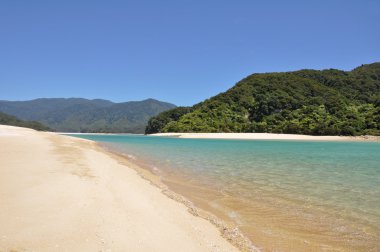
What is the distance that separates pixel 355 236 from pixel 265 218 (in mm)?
2108

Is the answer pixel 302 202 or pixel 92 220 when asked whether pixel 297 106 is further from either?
pixel 92 220

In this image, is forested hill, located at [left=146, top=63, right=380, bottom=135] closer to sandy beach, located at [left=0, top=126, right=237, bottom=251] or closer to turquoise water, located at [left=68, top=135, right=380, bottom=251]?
turquoise water, located at [left=68, top=135, right=380, bottom=251]

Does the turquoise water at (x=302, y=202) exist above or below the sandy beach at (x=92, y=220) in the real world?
below

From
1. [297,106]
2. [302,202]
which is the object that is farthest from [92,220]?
[297,106]

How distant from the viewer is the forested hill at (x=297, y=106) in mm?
81938

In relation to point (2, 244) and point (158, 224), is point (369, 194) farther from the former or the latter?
point (2, 244)

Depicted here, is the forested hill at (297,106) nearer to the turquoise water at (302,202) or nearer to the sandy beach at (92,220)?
the turquoise water at (302,202)

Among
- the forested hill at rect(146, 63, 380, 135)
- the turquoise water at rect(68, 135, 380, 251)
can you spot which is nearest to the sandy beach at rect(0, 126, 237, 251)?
the turquoise water at rect(68, 135, 380, 251)

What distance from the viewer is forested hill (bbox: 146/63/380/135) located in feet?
269

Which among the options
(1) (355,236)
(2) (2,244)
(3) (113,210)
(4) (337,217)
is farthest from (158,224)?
(4) (337,217)

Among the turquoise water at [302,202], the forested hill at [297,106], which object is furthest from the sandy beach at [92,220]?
the forested hill at [297,106]

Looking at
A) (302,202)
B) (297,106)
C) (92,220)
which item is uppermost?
(297,106)

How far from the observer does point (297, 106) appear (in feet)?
343

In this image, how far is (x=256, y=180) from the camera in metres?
13.2
